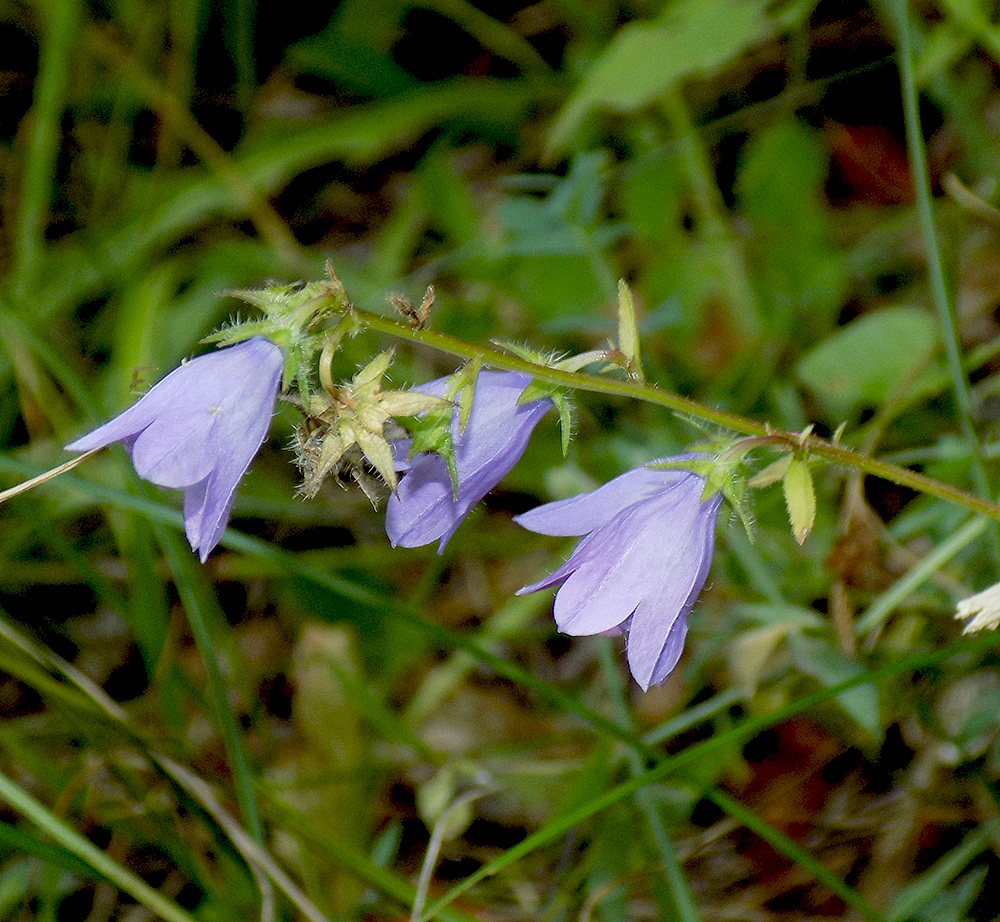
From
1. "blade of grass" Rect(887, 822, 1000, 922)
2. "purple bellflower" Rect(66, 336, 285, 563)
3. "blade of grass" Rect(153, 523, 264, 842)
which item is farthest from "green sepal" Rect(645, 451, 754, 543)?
"blade of grass" Rect(153, 523, 264, 842)

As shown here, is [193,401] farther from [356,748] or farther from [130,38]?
[130,38]

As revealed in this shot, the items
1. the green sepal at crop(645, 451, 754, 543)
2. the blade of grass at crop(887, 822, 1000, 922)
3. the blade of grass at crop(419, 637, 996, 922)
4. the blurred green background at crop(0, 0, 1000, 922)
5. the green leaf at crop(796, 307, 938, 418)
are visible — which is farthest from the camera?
the green leaf at crop(796, 307, 938, 418)

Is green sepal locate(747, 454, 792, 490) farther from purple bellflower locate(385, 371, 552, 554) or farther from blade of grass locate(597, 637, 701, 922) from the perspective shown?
blade of grass locate(597, 637, 701, 922)

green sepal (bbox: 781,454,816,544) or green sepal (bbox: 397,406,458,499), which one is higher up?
green sepal (bbox: 397,406,458,499)

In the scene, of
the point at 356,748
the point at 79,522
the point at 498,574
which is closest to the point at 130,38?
the point at 79,522

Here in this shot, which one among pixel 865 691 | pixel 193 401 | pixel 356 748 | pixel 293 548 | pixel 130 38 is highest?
pixel 130 38

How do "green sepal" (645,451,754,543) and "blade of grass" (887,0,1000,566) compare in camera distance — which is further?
"blade of grass" (887,0,1000,566)

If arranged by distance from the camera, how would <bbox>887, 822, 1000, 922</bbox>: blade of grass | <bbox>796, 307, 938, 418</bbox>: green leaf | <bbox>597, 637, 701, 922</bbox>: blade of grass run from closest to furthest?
<bbox>597, 637, 701, 922</bbox>: blade of grass → <bbox>887, 822, 1000, 922</bbox>: blade of grass → <bbox>796, 307, 938, 418</bbox>: green leaf
